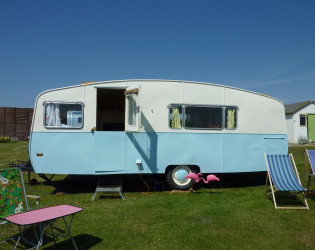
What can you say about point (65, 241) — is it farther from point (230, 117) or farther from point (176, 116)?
point (230, 117)

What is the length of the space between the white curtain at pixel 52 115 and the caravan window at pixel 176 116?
283 cm

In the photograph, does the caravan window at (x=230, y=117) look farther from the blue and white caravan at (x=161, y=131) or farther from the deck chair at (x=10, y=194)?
the deck chair at (x=10, y=194)

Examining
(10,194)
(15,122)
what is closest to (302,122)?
(10,194)

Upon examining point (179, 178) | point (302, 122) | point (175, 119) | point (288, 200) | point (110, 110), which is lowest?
point (288, 200)

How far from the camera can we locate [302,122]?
2230cm

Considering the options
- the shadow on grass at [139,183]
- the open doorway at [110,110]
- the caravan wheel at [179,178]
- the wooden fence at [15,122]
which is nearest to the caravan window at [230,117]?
the caravan wheel at [179,178]

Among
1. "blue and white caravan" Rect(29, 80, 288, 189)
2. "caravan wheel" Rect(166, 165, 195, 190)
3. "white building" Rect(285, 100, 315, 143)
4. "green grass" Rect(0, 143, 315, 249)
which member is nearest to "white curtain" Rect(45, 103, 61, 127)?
"blue and white caravan" Rect(29, 80, 288, 189)

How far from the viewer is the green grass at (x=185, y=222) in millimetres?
4059

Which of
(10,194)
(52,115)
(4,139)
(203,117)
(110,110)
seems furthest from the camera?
(4,139)

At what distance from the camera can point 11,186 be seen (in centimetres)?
409

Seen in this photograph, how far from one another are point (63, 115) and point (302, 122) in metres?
21.4

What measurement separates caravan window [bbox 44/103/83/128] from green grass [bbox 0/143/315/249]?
5.81 ft

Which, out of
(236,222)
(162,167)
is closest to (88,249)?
(236,222)

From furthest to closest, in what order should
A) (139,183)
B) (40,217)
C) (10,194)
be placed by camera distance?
(139,183) < (10,194) < (40,217)
